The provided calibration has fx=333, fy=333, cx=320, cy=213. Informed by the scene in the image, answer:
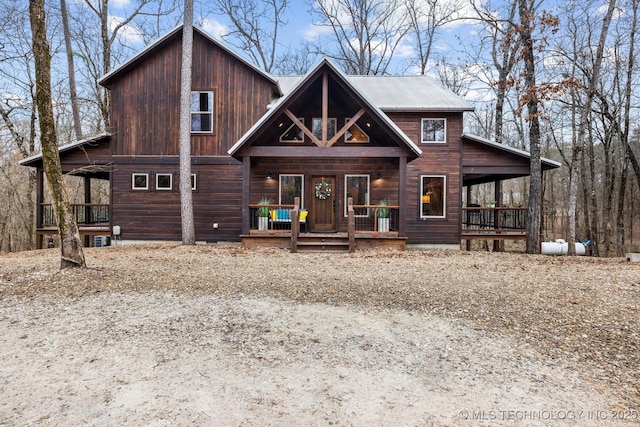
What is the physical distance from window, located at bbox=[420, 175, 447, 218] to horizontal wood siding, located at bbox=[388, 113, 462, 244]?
0.15 metres

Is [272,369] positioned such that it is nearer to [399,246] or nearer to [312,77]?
[399,246]

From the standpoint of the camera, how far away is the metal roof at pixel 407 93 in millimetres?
11656

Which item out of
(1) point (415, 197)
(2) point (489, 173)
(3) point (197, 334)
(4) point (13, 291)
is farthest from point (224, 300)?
(2) point (489, 173)

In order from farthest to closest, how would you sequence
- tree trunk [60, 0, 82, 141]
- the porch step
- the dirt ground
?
tree trunk [60, 0, 82, 141], the porch step, the dirt ground

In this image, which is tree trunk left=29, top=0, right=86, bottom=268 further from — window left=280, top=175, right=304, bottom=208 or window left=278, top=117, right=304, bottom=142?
window left=280, top=175, right=304, bottom=208

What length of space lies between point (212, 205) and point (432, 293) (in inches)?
348

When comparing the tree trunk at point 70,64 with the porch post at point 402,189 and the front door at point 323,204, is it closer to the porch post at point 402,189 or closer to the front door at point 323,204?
the front door at point 323,204

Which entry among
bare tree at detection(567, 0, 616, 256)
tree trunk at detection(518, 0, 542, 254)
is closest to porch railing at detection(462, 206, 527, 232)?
tree trunk at detection(518, 0, 542, 254)

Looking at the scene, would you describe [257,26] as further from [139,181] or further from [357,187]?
[357,187]

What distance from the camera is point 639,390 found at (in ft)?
8.36

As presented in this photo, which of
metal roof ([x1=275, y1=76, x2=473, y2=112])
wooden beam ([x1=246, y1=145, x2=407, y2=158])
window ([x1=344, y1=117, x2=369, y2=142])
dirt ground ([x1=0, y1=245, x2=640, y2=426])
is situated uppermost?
metal roof ([x1=275, y1=76, x2=473, y2=112])

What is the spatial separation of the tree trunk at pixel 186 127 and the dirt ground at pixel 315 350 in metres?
5.01

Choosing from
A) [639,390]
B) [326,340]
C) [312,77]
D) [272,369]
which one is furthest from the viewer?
[312,77]

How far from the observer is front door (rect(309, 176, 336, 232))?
12039 millimetres
